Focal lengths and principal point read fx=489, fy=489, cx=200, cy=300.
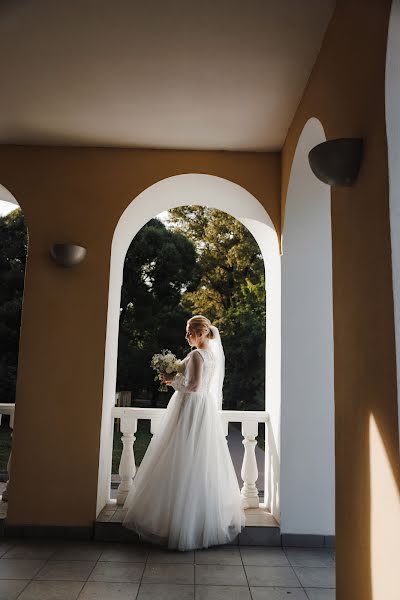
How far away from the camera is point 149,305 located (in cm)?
1165

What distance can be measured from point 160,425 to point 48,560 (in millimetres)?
1233

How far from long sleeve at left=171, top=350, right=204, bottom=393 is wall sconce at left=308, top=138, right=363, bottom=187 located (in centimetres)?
221

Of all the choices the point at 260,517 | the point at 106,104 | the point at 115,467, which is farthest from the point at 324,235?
the point at 115,467

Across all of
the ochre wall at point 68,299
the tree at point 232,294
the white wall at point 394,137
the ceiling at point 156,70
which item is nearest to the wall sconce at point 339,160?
the white wall at point 394,137

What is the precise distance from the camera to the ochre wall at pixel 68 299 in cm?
385

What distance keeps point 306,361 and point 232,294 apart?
8467mm

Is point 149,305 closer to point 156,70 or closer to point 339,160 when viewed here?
point 156,70

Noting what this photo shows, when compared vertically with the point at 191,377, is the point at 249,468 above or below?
below

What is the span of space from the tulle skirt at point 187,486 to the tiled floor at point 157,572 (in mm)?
123

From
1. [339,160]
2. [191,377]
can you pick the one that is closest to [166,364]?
[191,377]

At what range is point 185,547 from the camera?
3.43 metres

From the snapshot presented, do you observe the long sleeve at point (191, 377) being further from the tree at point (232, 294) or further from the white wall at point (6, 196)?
the tree at point (232, 294)

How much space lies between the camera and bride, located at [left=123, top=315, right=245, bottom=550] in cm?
353

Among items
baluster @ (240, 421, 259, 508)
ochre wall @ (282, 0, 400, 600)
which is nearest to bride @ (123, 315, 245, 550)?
baluster @ (240, 421, 259, 508)
